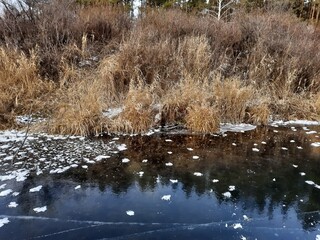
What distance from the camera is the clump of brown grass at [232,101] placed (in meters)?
7.93

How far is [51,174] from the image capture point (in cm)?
481

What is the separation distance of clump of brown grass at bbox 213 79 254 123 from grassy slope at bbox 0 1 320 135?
24mm

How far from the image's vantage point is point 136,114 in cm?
701

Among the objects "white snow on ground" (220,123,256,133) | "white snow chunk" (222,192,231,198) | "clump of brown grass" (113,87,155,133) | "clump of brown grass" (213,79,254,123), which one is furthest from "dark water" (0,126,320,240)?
"clump of brown grass" (213,79,254,123)

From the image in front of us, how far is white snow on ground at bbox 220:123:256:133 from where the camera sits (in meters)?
7.45

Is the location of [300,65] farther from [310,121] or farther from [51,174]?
[51,174]

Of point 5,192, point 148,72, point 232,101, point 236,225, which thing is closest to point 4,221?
point 5,192

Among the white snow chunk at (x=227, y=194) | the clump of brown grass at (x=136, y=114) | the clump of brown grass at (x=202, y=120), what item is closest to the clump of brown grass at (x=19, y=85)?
the clump of brown grass at (x=136, y=114)

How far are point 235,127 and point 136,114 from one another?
91.7 inches

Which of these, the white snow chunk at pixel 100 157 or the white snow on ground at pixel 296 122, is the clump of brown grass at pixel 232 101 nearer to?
the white snow on ground at pixel 296 122

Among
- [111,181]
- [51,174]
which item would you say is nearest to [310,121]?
[111,181]

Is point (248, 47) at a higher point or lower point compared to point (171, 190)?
higher

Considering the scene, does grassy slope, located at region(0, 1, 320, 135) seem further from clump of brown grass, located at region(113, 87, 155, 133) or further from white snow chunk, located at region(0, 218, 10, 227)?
white snow chunk, located at region(0, 218, 10, 227)

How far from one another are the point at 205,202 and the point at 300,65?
23.3 ft
